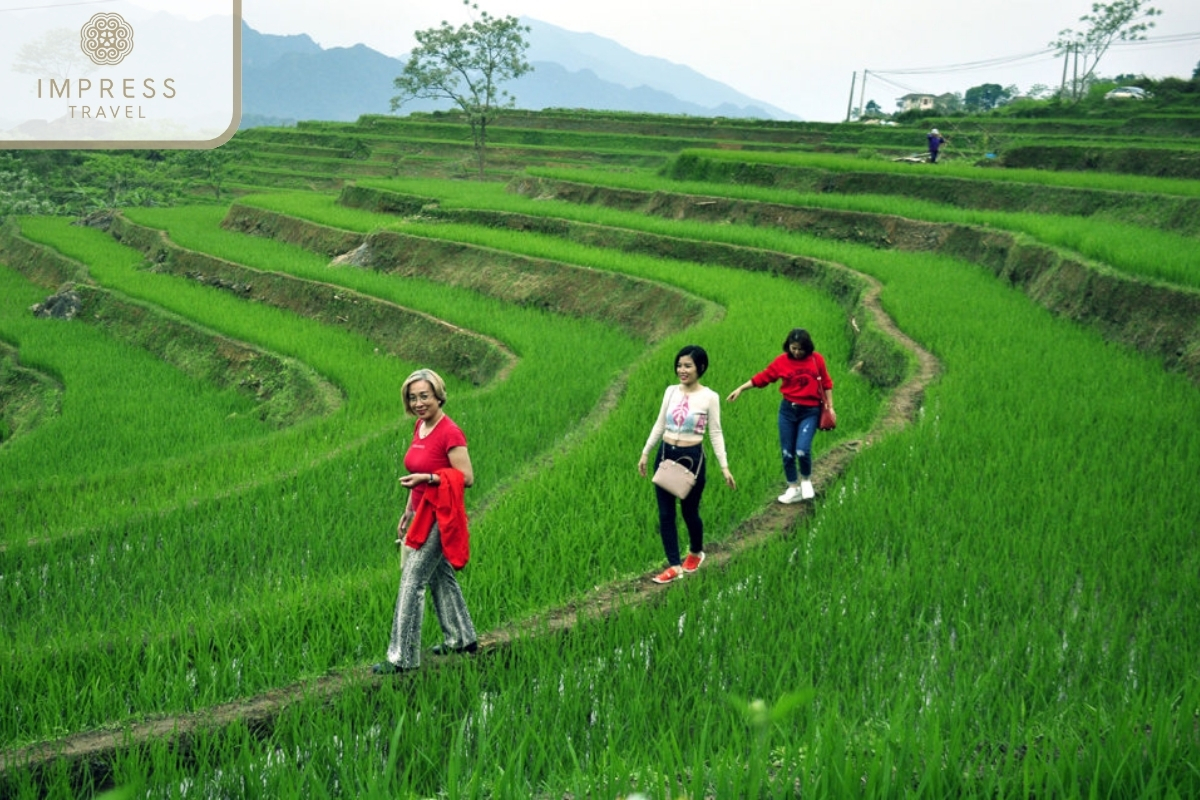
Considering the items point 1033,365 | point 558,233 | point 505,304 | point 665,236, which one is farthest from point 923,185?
point 1033,365

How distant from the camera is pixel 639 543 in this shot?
17.3ft

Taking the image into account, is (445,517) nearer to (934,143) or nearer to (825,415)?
(825,415)

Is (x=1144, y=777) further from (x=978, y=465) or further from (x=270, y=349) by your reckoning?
(x=270, y=349)

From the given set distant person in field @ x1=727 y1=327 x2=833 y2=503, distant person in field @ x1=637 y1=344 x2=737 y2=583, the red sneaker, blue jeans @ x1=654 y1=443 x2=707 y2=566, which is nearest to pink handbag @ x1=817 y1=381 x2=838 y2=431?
A: distant person in field @ x1=727 y1=327 x2=833 y2=503

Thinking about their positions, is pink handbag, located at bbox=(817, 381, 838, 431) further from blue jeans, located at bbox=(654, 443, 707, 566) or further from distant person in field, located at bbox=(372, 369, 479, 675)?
distant person in field, located at bbox=(372, 369, 479, 675)

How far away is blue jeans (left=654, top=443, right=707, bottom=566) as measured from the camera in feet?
15.4

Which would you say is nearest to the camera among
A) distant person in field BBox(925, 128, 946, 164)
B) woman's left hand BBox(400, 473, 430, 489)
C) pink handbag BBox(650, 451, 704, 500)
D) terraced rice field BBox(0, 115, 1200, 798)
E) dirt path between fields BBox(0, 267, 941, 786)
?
terraced rice field BBox(0, 115, 1200, 798)

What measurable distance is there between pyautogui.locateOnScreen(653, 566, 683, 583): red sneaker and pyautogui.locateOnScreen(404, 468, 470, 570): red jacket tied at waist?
43.1 inches

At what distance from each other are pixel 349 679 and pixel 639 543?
1931 millimetres

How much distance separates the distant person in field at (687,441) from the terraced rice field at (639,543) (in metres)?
0.18

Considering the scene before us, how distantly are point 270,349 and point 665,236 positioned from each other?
5.87 meters

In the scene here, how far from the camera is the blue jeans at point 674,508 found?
184 inches

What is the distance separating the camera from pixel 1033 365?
316 inches

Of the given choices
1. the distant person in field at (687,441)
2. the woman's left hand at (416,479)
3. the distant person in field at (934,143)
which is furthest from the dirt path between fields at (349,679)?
the distant person in field at (934,143)
